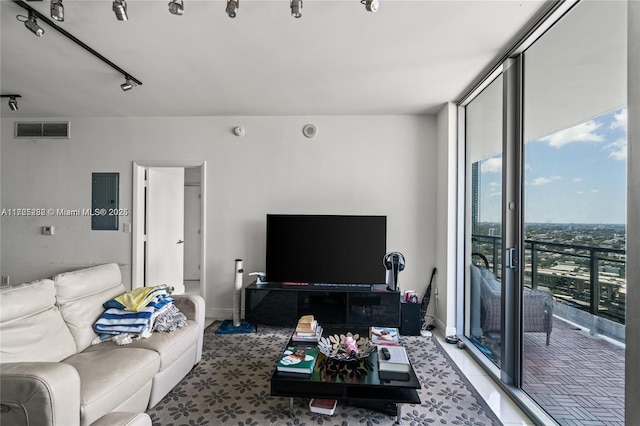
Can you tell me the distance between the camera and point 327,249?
3.37 meters

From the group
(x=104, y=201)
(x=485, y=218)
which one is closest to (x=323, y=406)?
(x=485, y=218)

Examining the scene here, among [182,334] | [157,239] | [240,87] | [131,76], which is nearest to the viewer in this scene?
[182,334]

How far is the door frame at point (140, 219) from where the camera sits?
3770 millimetres

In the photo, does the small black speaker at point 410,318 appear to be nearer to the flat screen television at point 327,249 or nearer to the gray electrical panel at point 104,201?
the flat screen television at point 327,249

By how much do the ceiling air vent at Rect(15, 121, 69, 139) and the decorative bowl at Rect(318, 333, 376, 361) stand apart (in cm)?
433

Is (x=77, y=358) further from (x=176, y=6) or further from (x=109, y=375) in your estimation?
(x=176, y=6)

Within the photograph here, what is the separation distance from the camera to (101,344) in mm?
2043

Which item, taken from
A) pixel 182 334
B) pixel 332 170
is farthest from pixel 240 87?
pixel 182 334

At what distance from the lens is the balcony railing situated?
1.45m

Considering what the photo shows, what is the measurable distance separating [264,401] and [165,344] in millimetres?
793

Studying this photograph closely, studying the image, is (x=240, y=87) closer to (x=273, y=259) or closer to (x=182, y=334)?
(x=273, y=259)

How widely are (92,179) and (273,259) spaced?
2.72 meters

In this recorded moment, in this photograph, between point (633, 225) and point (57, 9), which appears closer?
point (633, 225)

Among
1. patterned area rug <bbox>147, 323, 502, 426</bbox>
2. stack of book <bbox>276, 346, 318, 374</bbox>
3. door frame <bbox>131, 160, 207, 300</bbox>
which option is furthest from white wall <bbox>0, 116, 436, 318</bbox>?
stack of book <bbox>276, 346, 318, 374</bbox>
